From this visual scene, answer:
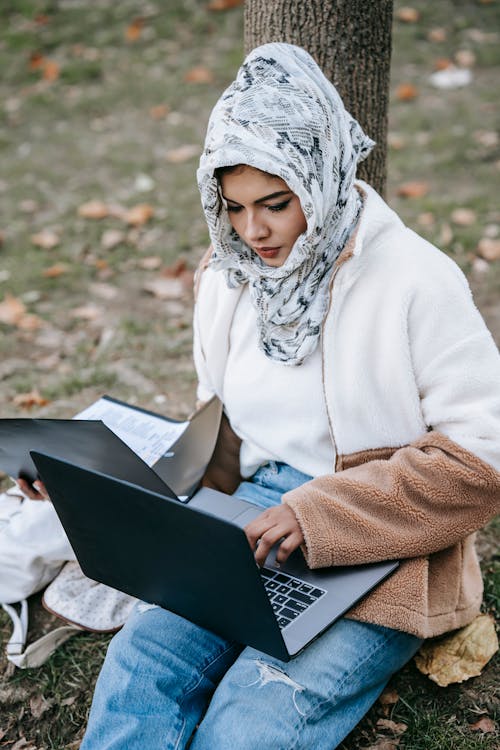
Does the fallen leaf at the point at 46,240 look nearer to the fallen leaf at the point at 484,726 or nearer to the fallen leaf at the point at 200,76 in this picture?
the fallen leaf at the point at 200,76

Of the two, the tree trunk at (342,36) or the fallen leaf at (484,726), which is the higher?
the tree trunk at (342,36)

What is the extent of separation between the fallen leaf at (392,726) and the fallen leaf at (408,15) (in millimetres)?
5279

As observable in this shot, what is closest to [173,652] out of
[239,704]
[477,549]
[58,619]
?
[239,704]

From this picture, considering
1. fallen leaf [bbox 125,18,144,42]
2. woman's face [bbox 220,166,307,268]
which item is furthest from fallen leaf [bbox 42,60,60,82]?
woman's face [bbox 220,166,307,268]

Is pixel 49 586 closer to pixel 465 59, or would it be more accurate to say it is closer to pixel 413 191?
pixel 413 191

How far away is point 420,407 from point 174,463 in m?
0.73

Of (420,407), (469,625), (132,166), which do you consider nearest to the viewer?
(420,407)

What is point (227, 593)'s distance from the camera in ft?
5.34

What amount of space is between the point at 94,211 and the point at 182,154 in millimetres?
767

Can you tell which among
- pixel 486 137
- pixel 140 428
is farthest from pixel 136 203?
pixel 140 428

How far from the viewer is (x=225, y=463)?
2.42 metres

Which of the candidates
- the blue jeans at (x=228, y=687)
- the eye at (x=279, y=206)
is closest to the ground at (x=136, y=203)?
the blue jeans at (x=228, y=687)

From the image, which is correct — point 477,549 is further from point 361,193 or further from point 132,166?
point 132,166

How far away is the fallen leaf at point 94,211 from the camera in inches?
185
